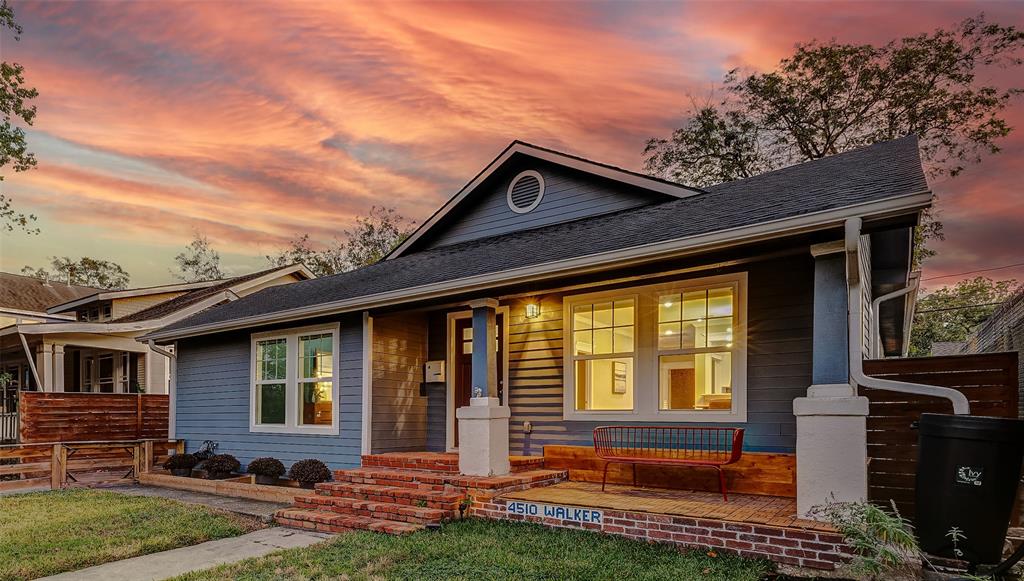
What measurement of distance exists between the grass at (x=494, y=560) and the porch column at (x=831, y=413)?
0.80m

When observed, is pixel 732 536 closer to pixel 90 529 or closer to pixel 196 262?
pixel 90 529

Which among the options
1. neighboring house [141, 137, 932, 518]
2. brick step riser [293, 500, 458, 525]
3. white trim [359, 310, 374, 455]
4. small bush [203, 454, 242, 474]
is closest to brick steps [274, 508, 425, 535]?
brick step riser [293, 500, 458, 525]

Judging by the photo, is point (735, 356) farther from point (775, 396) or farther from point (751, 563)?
point (751, 563)

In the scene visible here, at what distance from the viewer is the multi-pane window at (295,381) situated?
972 cm

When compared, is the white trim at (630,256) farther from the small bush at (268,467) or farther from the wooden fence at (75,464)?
the wooden fence at (75,464)

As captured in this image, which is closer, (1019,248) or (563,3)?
(563,3)

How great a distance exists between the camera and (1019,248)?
699 inches

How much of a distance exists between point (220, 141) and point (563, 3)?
7.70 meters

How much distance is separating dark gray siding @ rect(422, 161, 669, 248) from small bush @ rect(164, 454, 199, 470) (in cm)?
537

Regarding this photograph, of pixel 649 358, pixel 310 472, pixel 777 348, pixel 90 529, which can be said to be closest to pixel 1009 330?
pixel 777 348

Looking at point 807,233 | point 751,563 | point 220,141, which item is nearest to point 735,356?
point 807,233

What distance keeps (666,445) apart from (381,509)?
10.5ft

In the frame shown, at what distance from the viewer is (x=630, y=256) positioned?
20.5 feet

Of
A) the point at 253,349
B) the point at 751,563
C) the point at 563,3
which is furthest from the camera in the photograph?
the point at 253,349
